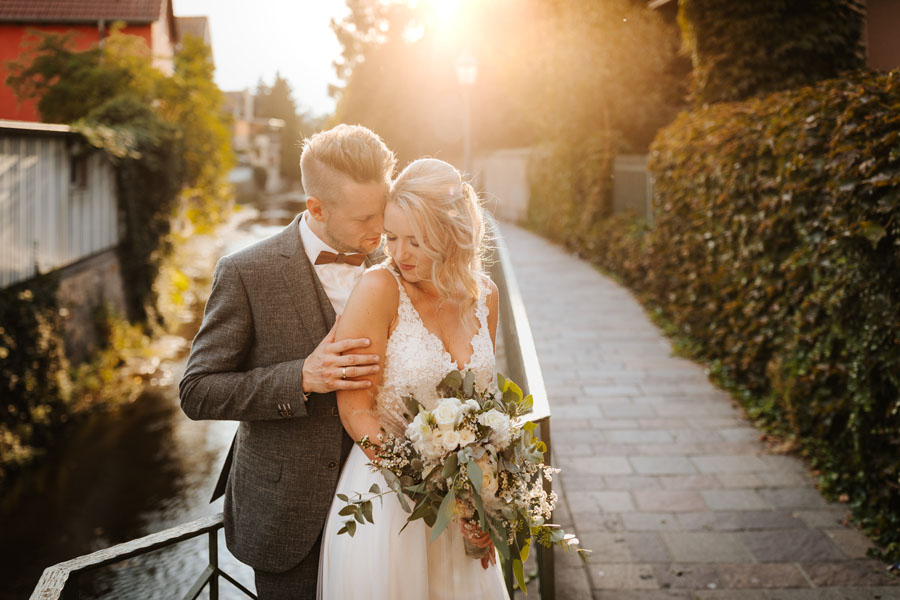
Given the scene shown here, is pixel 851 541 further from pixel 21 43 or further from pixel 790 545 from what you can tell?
pixel 21 43

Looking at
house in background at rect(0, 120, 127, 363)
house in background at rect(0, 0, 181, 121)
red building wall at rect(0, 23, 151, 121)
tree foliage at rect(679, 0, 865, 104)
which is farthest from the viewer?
red building wall at rect(0, 23, 151, 121)

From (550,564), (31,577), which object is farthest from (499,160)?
(550,564)

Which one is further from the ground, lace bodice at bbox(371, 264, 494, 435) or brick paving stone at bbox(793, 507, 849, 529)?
lace bodice at bbox(371, 264, 494, 435)

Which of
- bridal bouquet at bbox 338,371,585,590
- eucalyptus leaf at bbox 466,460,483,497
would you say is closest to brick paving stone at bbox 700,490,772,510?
bridal bouquet at bbox 338,371,585,590

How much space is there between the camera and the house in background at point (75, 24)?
9859 mm

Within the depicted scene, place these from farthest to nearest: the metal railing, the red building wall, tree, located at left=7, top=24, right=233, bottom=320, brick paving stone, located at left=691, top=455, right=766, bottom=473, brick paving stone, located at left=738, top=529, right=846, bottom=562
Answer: tree, located at left=7, top=24, right=233, bottom=320
the red building wall
brick paving stone, located at left=691, top=455, right=766, bottom=473
brick paving stone, located at left=738, top=529, right=846, bottom=562
the metal railing

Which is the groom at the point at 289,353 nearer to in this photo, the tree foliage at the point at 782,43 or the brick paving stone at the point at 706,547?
the brick paving stone at the point at 706,547

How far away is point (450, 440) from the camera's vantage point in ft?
6.22

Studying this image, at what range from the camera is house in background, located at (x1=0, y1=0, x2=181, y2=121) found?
986cm

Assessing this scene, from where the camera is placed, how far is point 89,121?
42.5 ft

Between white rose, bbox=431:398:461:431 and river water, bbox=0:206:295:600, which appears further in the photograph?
river water, bbox=0:206:295:600

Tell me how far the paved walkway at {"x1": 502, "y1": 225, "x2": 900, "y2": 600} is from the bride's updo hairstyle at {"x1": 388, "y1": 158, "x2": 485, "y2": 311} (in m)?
2.16

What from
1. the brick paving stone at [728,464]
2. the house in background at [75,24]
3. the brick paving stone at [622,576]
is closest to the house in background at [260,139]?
the house in background at [75,24]

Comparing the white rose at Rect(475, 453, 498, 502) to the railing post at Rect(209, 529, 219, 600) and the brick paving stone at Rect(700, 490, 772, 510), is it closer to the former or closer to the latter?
the railing post at Rect(209, 529, 219, 600)
